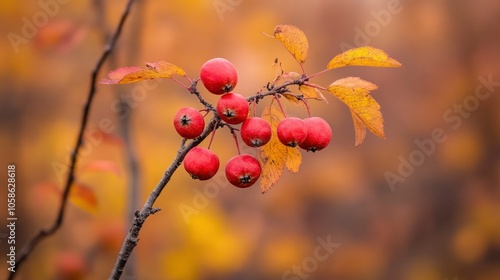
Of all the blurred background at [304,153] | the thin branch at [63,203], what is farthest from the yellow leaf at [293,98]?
the blurred background at [304,153]

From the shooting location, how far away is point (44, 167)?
5508mm

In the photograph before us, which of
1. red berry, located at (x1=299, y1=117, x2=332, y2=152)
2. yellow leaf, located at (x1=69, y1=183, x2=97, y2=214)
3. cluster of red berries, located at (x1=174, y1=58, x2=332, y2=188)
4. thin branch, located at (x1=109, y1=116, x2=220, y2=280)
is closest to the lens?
thin branch, located at (x1=109, y1=116, x2=220, y2=280)

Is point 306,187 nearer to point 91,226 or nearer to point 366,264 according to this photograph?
point 366,264

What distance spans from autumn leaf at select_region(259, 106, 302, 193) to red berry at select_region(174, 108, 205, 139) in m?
0.16

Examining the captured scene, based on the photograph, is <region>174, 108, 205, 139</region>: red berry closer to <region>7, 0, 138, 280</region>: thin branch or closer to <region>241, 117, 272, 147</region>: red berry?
<region>241, 117, 272, 147</region>: red berry

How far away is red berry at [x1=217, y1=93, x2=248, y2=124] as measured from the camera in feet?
2.91

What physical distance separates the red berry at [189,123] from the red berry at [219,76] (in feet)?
0.28

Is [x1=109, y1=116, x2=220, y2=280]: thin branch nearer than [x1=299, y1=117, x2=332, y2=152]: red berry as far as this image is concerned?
Yes

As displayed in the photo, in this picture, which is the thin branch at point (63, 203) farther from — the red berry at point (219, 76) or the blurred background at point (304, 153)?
the blurred background at point (304, 153)

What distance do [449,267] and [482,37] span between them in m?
2.44

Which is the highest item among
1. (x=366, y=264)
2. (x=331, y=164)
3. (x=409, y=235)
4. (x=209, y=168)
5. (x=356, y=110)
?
(x=356, y=110)

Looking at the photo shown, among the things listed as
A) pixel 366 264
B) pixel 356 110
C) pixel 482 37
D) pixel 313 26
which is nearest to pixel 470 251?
pixel 366 264

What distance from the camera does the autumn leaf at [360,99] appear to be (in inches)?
40.5

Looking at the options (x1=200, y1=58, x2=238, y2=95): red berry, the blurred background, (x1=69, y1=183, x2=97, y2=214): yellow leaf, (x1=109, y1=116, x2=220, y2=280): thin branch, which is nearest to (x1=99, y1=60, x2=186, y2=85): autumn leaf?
(x1=200, y1=58, x2=238, y2=95): red berry
